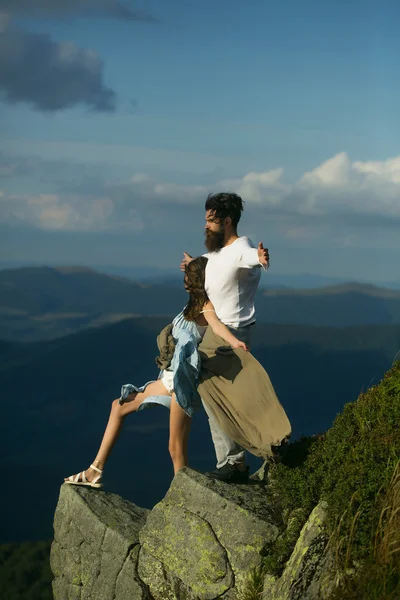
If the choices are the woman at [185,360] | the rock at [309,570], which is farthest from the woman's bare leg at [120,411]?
the rock at [309,570]

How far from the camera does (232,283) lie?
764cm

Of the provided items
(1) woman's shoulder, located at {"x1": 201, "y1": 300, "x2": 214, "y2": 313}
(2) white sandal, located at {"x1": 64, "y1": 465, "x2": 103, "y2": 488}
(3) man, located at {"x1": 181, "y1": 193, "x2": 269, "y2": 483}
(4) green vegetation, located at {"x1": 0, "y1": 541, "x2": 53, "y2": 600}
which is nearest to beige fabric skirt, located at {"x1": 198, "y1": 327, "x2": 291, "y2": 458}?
(3) man, located at {"x1": 181, "y1": 193, "x2": 269, "y2": 483}

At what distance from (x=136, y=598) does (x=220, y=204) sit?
4.03 m

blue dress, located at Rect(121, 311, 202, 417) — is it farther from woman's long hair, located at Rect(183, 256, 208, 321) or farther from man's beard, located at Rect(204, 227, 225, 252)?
man's beard, located at Rect(204, 227, 225, 252)

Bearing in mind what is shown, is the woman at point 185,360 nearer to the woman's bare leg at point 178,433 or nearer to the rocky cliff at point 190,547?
the woman's bare leg at point 178,433

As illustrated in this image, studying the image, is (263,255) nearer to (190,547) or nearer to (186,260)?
(186,260)

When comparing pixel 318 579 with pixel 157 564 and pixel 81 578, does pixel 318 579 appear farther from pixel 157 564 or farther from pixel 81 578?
pixel 81 578

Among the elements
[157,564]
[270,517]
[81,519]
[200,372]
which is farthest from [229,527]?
[81,519]

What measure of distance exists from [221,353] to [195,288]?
72cm

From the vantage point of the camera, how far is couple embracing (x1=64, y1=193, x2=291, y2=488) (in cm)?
750

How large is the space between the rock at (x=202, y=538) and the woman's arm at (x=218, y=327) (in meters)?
1.40

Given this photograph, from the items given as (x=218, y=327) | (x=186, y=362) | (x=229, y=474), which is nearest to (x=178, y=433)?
(x=229, y=474)

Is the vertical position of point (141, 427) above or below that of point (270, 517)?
below

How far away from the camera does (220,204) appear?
25.0 feet
